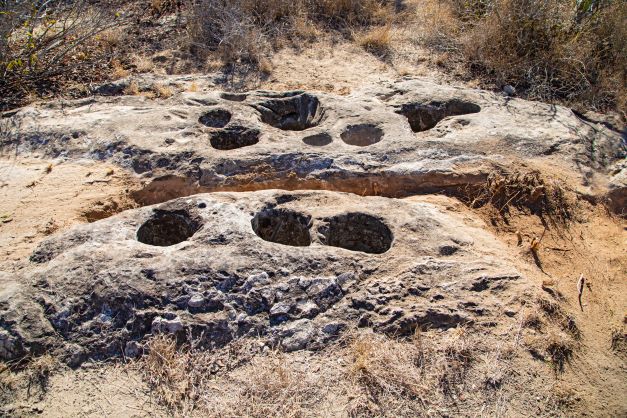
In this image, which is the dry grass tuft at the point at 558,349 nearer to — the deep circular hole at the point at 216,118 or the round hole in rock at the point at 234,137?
the round hole in rock at the point at 234,137

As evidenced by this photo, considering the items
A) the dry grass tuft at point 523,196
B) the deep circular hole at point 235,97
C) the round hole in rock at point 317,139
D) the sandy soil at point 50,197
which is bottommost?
the dry grass tuft at point 523,196

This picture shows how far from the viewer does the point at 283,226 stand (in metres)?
3.29

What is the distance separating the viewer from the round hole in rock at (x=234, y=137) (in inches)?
169

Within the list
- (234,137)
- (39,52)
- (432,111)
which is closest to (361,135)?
(432,111)

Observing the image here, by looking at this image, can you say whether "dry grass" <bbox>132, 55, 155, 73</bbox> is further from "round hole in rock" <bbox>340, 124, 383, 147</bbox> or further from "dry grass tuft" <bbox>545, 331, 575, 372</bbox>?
"dry grass tuft" <bbox>545, 331, 575, 372</bbox>

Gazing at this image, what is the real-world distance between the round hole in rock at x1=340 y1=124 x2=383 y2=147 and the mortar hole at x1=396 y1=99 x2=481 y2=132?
1.57ft

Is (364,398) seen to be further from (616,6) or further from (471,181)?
(616,6)

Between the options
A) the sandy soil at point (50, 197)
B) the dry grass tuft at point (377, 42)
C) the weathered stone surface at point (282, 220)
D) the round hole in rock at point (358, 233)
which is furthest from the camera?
the dry grass tuft at point (377, 42)

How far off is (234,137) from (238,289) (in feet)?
6.31

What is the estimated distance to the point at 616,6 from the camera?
6.07 m

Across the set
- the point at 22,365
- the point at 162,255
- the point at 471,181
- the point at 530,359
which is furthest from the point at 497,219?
the point at 22,365

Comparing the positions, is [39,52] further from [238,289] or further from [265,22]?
[238,289]

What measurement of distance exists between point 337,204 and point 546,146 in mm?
1921

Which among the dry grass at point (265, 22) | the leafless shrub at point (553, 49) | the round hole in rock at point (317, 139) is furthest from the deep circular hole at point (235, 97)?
the leafless shrub at point (553, 49)
